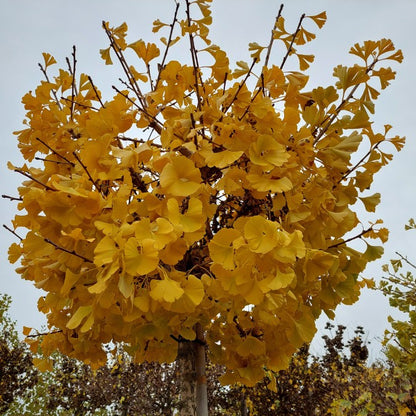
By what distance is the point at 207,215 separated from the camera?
4.99 feet

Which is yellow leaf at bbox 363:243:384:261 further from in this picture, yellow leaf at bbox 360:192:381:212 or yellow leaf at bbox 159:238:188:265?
yellow leaf at bbox 159:238:188:265

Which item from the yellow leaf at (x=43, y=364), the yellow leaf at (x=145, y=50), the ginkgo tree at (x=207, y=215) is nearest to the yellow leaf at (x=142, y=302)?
the ginkgo tree at (x=207, y=215)

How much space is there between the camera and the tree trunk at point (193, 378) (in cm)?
191

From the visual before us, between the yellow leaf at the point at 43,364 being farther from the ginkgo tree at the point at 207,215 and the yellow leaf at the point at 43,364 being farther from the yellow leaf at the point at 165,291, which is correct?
the yellow leaf at the point at 165,291

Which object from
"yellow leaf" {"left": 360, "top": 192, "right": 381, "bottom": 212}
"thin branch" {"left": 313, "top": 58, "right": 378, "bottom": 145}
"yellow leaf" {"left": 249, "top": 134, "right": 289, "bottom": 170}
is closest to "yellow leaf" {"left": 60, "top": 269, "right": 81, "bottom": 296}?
"yellow leaf" {"left": 249, "top": 134, "right": 289, "bottom": 170}

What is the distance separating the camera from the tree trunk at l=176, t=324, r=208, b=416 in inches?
75.2

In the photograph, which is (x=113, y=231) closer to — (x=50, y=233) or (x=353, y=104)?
(x=50, y=233)

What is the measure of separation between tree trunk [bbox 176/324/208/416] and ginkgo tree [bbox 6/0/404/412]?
2.3 inches

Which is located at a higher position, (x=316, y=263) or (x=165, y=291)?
(x=316, y=263)

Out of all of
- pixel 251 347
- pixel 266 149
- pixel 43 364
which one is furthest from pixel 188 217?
pixel 43 364

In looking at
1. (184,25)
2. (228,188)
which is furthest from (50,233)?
(184,25)

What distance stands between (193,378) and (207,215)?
0.95 m

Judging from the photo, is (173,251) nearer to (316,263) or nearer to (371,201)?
(316,263)

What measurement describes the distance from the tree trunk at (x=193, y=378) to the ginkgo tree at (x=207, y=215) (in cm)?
6
